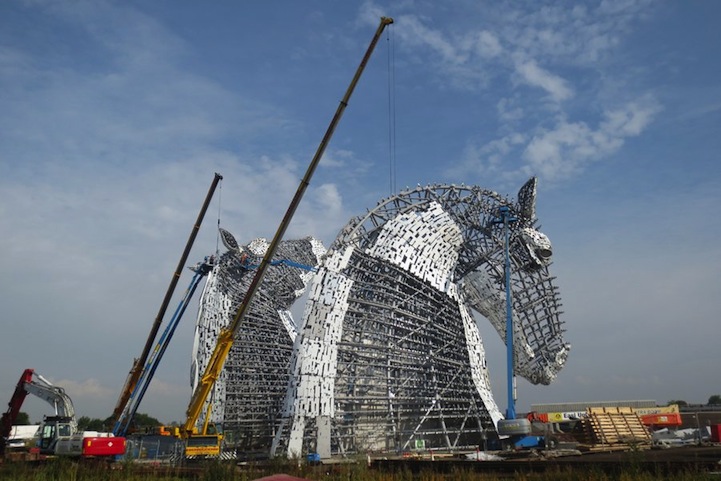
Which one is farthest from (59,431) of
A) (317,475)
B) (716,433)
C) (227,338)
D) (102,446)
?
(716,433)

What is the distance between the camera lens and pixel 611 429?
103 ft

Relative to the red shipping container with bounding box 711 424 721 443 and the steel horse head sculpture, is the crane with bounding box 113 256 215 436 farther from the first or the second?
the red shipping container with bounding box 711 424 721 443

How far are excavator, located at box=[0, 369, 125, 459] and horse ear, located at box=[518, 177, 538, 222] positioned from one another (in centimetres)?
2414

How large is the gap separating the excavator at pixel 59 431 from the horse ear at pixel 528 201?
24138mm

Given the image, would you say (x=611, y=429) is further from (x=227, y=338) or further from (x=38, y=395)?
(x=38, y=395)

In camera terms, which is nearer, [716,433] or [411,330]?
[716,433]

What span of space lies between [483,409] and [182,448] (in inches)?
620

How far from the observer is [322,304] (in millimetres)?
30672

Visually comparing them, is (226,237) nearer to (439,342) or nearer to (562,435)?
(439,342)

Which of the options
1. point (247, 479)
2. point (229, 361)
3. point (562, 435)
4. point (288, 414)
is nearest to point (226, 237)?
point (229, 361)

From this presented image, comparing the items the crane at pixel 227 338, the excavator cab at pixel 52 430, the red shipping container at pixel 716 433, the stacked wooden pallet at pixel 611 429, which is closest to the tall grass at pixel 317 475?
the excavator cab at pixel 52 430

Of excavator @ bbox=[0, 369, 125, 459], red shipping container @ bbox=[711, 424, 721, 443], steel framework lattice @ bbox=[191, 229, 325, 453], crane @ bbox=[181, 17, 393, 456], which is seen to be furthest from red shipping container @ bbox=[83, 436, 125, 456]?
red shipping container @ bbox=[711, 424, 721, 443]

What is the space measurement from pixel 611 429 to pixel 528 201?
13.1m

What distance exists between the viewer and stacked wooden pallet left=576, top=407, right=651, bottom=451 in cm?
3020
